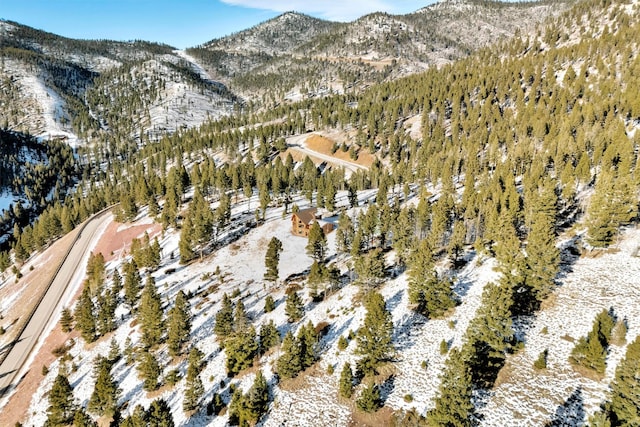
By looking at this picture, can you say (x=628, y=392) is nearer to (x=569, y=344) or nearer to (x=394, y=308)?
(x=569, y=344)

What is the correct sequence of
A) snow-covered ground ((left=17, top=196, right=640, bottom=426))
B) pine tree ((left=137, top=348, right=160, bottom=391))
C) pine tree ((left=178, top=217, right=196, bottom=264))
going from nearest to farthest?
snow-covered ground ((left=17, top=196, right=640, bottom=426)) → pine tree ((left=137, top=348, right=160, bottom=391)) → pine tree ((left=178, top=217, right=196, bottom=264))

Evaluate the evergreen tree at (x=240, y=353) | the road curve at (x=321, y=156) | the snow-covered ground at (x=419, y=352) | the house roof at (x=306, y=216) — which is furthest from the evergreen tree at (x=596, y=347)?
the road curve at (x=321, y=156)

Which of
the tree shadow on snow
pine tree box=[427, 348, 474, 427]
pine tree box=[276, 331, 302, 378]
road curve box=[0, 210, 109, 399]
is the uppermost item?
pine tree box=[427, 348, 474, 427]

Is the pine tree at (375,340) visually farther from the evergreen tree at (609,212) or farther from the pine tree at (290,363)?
the evergreen tree at (609,212)

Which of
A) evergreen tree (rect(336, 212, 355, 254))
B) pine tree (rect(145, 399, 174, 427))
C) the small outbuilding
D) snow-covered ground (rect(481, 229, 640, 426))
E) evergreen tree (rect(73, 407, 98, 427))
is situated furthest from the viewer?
the small outbuilding

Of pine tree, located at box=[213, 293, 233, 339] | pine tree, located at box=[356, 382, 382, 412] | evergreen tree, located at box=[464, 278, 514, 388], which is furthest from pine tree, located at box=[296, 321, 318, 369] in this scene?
evergreen tree, located at box=[464, 278, 514, 388]

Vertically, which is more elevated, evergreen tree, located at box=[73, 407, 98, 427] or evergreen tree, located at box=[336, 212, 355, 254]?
evergreen tree, located at box=[336, 212, 355, 254]

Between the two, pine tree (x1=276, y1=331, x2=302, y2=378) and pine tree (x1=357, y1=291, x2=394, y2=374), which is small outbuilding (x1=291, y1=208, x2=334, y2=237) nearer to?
pine tree (x1=357, y1=291, x2=394, y2=374)
